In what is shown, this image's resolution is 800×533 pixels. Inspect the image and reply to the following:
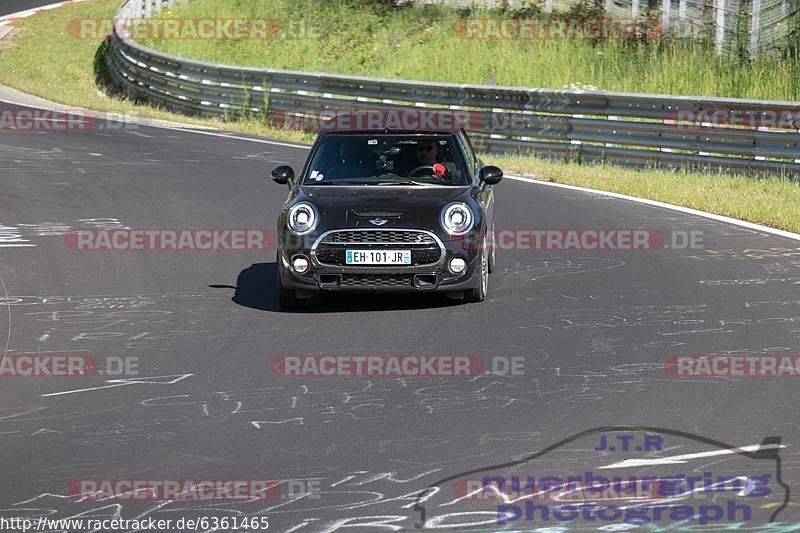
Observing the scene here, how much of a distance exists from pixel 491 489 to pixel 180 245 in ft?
27.6

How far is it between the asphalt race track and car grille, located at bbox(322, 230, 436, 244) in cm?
54

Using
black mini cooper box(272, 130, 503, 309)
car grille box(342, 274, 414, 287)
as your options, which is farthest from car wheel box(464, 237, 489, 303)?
car grille box(342, 274, 414, 287)

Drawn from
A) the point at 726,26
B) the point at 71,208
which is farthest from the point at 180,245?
the point at 726,26

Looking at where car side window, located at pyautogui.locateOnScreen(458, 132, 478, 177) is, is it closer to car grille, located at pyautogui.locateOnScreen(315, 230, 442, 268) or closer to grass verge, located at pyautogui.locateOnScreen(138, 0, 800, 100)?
car grille, located at pyautogui.locateOnScreen(315, 230, 442, 268)

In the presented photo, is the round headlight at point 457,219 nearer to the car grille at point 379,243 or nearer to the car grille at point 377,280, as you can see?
the car grille at point 379,243

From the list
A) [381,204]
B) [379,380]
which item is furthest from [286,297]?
[379,380]

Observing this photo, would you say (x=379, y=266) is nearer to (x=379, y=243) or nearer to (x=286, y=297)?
(x=379, y=243)

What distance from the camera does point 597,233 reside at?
1457 centimetres

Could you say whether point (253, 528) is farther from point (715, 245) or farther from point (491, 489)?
point (715, 245)

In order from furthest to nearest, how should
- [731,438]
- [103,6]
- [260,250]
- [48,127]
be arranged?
[103,6], [48,127], [260,250], [731,438]

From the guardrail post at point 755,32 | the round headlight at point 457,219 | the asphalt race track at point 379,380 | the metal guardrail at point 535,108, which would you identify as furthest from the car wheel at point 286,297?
the guardrail post at point 755,32

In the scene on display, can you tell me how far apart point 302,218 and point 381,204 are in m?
0.61

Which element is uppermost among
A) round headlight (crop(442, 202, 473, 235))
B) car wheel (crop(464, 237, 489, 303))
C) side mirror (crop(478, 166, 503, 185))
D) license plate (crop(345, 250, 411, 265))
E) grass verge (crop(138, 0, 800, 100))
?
grass verge (crop(138, 0, 800, 100))

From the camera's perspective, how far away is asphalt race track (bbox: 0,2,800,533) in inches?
255
